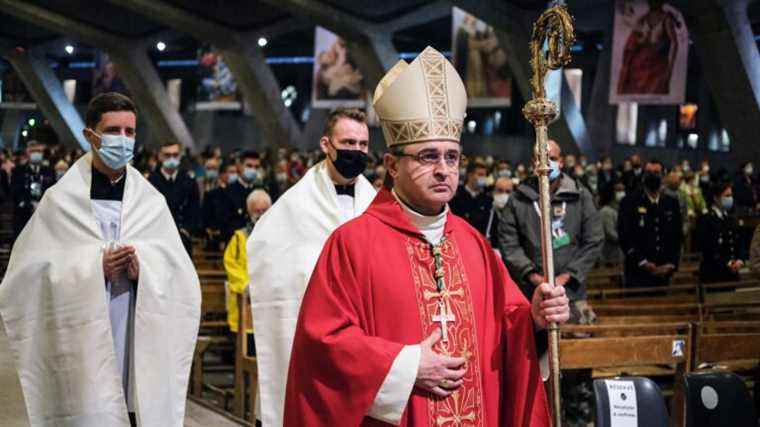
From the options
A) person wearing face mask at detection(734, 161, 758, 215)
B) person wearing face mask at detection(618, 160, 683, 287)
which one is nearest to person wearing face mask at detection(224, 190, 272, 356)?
person wearing face mask at detection(618, 160, 683, 287)

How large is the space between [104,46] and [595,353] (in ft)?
112

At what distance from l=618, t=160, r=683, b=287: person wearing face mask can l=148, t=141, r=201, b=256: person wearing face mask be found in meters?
4.01

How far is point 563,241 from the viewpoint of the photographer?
7676mm

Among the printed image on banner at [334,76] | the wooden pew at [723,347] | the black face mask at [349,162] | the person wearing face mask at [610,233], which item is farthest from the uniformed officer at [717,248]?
the printed image on banner at [334,76]

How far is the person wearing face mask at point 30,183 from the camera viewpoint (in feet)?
38.5

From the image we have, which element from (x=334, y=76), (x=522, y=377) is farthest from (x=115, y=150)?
(x=334, y=76)

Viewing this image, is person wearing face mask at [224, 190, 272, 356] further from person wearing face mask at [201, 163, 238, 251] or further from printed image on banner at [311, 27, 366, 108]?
printed image on banner at [311, 27, 366, 108]

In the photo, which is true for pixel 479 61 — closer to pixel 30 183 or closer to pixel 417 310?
pixel 30 183

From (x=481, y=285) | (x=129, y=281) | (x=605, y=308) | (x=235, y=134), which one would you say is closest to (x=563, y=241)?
(x=605, y=308)

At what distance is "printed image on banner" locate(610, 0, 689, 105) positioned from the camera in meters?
20.6

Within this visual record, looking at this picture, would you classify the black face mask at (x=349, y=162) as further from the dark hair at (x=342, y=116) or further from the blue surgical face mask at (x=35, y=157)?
the blue surgical face mask at (x=35, y=157)

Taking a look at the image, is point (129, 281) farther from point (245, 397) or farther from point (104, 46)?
point (104, 46)

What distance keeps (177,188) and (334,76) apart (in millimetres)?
19964

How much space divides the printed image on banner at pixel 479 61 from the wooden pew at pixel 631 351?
18153 mm
